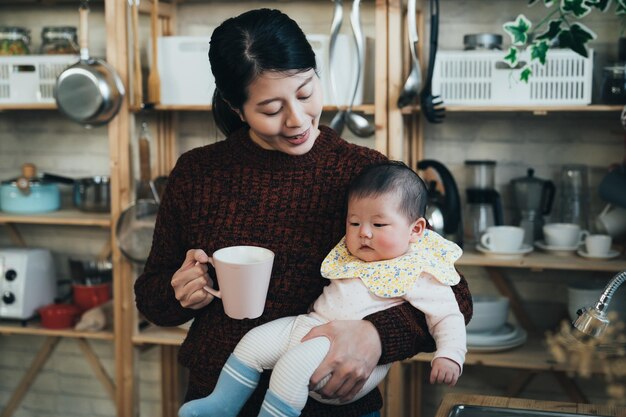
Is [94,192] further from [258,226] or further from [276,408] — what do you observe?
[276,408]

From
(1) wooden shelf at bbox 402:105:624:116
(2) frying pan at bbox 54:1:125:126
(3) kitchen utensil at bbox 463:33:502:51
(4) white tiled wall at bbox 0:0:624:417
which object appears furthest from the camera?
(4) white tiled wall at bbox 0:0:624:417

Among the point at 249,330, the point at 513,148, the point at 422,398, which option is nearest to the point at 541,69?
the point at 513,148

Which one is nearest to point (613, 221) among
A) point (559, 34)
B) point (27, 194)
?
point (559, 34)

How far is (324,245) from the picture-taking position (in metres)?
1.58

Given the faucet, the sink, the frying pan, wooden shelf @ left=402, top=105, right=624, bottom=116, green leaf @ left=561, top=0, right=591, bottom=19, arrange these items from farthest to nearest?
1. the frying pan
2. wooden shelf @ left=402, top=105, right=624, bottom=116
3. green leaf @ left=561, top=0, right=591, bottom=19
4. the sink
5. the faucet

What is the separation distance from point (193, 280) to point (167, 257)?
0.53 ft

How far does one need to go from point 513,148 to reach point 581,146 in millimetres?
254

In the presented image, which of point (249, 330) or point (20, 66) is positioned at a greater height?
point (20, 66)

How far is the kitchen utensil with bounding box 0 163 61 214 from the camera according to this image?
3.32 meters

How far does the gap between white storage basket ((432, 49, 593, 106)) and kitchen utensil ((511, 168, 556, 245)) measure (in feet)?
1.08

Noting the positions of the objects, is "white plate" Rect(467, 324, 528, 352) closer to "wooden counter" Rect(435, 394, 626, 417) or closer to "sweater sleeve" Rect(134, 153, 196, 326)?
"wooden counter" Rect(435, 394, 626, 417)

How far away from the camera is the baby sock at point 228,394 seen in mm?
1470

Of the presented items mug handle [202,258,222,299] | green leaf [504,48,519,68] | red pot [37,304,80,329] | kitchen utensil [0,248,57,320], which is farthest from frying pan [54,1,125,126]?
mug handle [202,258,222,299]

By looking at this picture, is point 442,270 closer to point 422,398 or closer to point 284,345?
point 284,345
